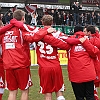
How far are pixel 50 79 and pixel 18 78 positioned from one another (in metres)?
0.73

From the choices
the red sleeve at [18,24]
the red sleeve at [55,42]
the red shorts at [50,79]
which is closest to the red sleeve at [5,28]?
the red sleeve at [18,24]

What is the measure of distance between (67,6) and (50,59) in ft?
112

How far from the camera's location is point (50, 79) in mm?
7266

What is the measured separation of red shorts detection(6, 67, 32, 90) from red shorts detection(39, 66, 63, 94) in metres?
0.37

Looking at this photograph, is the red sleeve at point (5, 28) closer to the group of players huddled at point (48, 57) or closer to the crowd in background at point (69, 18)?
the group of players huddled at point (48, 57)

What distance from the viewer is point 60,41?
7184 millimetres

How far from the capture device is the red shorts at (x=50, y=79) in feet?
23.7

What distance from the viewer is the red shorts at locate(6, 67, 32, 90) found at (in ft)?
24.4

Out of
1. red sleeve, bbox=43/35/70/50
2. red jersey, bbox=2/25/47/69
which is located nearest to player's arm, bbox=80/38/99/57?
red sleeve, bbox=43/35/70/50

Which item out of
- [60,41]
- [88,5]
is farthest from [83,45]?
[88,5]

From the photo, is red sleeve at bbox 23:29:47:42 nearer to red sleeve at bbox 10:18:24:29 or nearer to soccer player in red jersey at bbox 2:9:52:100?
soccer player in red jersey at bbox 2:9:52:100

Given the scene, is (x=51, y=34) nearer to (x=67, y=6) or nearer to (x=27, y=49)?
(x=27, y=49)

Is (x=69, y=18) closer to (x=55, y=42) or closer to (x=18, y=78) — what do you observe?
(x=18, y=78)

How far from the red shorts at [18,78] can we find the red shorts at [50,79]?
0.37m
